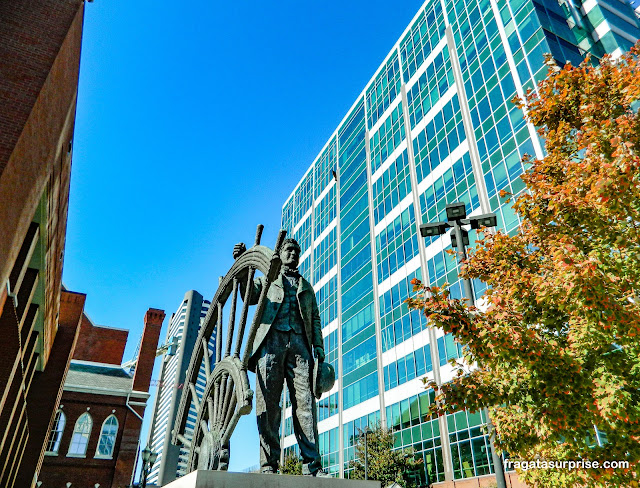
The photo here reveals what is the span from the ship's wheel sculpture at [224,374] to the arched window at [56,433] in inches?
1006

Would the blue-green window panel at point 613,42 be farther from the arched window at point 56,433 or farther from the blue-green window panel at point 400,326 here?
the arched window at point 56,433

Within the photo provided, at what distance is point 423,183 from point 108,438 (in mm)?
27323

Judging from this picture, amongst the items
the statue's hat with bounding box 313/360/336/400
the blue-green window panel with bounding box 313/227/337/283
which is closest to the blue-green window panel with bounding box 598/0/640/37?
the blue-green window panel with bounding box 313/227/337/283

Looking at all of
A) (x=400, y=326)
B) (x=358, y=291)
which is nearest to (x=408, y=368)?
(x=400, y=326)

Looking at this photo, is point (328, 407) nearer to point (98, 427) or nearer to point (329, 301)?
point (329, 301)

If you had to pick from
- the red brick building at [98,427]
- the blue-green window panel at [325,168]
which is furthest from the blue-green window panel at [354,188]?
the red brick building at [98,427]

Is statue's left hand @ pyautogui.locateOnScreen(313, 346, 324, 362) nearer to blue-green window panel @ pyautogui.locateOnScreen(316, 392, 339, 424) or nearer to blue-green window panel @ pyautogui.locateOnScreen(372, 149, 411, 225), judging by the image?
blue-green window panel @ pyautogui.locateOnScreen(372, 149, 411, 225)

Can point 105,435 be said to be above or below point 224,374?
above

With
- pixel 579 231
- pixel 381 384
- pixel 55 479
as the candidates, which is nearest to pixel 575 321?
pixel 579 231

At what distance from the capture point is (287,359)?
18.6 ft

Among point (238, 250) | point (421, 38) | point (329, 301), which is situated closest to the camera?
point (238, 250)

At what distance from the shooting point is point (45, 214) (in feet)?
38.1

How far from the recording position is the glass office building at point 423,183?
971 inches

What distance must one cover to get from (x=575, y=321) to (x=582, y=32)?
26272 millimetres
